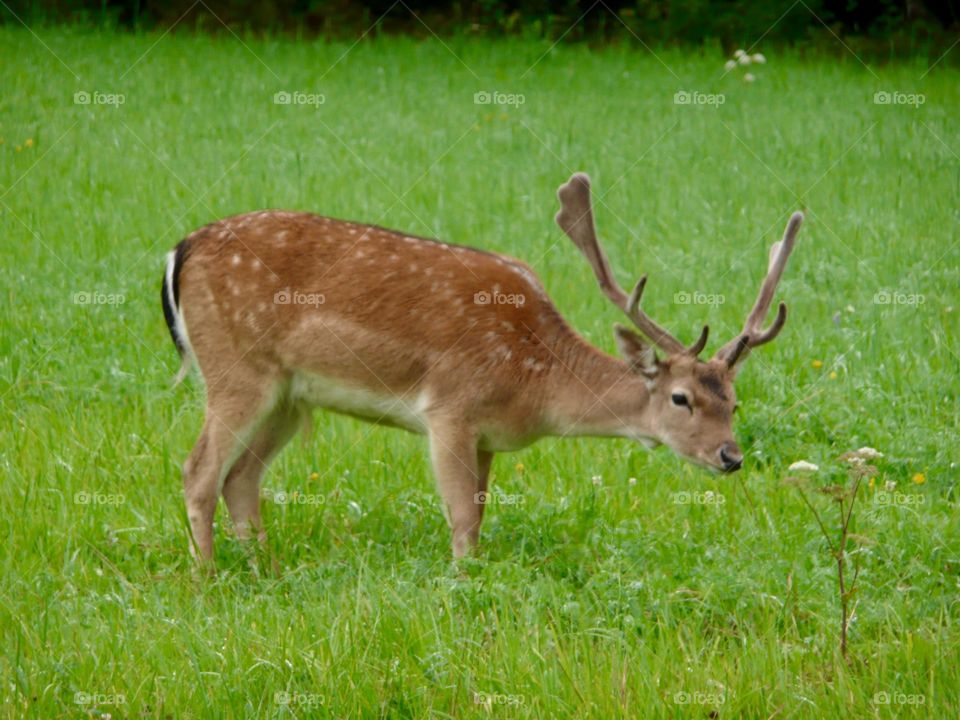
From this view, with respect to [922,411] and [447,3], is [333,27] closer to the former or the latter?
[447,3]

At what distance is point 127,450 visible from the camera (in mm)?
6238

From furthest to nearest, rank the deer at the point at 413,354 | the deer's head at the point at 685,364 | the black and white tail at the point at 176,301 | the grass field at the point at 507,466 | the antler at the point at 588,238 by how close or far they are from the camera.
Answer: the black and white tail at the point at 176,301 < the antler at the point at 588,238 < the deer at the point at 413,354 < the deer's head at the point at 685,364 < the grass field at the point at 507,466

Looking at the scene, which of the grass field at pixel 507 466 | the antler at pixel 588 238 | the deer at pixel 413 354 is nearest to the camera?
the grass field at pixel 507 466

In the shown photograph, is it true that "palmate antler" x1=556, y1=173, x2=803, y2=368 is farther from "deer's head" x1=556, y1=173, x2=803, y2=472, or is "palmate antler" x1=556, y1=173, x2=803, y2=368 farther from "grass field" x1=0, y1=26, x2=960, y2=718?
"grass field" x1=0, y1=26, x2=960, y2=718

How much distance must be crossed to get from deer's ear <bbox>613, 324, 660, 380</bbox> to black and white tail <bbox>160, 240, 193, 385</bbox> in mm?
1734

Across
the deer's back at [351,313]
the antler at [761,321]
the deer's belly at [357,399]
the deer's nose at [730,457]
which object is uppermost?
the antler at [761,321]

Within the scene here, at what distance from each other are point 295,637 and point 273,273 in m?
1.80

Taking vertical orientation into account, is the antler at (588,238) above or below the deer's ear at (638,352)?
above

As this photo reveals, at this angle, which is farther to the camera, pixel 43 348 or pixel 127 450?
pixel 43 348

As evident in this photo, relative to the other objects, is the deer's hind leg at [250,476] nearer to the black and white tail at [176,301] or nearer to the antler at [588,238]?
the black and white tail at [176,301]

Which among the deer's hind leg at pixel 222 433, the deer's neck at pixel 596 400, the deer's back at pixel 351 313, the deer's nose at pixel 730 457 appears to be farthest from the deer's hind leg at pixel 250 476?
the deer's nose at pixel 730 457

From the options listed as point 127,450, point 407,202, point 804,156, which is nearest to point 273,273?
point 127,450

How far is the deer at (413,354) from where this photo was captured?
221 inches

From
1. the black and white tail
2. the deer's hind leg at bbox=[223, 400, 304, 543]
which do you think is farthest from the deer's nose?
the black and white tail
